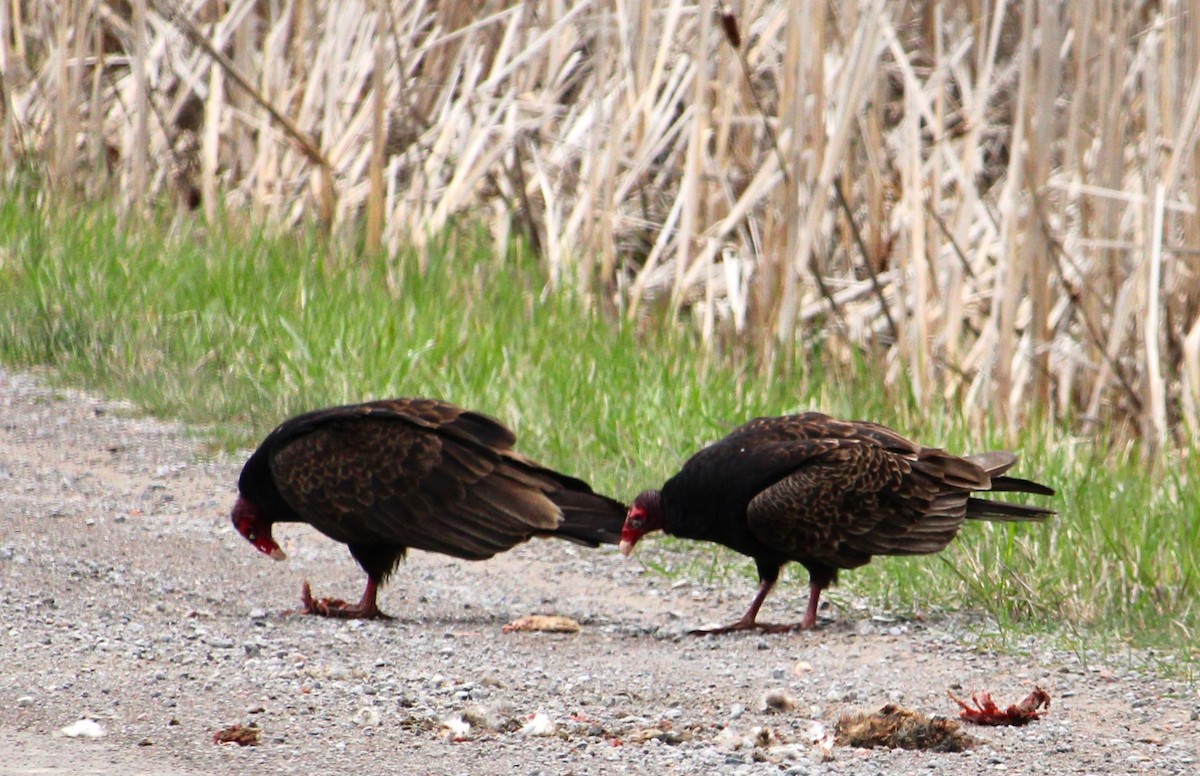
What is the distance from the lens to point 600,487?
18.7 feet

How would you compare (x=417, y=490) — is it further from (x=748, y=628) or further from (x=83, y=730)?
(x=83, y=730)

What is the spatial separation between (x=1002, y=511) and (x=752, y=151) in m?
3.26

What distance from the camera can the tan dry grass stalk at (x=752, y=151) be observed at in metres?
6.27

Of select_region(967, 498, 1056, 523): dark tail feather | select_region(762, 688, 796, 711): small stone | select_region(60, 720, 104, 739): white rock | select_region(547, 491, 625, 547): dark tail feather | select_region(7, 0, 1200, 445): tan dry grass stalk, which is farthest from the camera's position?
select_region(7, 0, 1200, 445): tan dry grass stalk

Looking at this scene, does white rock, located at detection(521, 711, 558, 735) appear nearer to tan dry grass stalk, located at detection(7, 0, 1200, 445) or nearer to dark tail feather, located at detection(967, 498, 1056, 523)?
dark tail feather, located at detection(967, 498, 1056, 523)

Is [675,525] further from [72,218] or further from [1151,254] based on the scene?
[72,218]

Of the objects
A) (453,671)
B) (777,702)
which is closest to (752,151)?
(453,671)

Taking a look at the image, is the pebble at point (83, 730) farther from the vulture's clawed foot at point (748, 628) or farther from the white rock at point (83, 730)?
the vulture's clawed foot at point (748, 628)

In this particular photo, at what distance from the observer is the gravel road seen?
3355mm

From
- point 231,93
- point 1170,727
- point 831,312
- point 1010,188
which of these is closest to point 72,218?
point 231,93

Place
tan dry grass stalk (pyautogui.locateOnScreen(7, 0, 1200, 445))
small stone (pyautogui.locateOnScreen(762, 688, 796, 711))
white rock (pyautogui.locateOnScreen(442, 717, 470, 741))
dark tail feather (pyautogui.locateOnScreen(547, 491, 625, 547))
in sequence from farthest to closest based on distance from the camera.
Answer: tan dry grass stalk (pyautogui.locateOnScreen(7, 0, 1200, 445)), dark tail feather (pyautogui.locateOnScreen(547, 491, 625, 547)), small stone (pyautogui.locateOnScreen(762, 688, 796, 711)), white rock (pyautogui.locateOnScreen(442, 717, 470, 741))

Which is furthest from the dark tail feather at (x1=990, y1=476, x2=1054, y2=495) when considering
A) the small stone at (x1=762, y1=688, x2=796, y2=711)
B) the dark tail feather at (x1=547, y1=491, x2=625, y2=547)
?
the small stone at (x1=762, y1=688, x2=796, y2=711)

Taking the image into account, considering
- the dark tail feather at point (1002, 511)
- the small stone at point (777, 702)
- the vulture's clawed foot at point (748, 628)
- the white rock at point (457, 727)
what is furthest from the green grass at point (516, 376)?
the white rock at point (457, 727)

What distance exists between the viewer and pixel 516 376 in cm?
653
